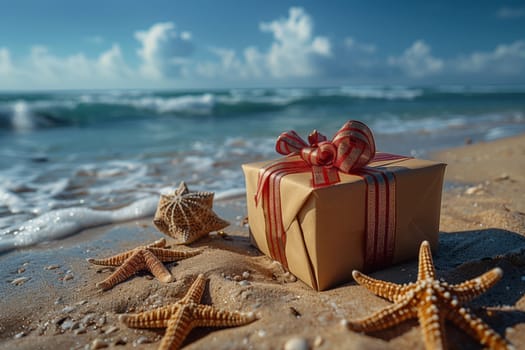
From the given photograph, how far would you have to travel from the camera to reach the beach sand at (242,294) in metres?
1.77

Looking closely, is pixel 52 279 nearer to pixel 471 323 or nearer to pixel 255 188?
pixel 255 188

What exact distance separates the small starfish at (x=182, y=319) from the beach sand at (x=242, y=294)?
5 centimetres

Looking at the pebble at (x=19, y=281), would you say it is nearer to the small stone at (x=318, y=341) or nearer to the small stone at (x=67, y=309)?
the small stone at (x=67, y=309)

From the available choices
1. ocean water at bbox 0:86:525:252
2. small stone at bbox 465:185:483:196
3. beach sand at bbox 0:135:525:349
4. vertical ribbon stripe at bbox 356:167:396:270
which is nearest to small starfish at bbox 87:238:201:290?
beach sand at bbox 0:135:525:349

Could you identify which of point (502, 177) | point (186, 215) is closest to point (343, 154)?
point (186, 215)

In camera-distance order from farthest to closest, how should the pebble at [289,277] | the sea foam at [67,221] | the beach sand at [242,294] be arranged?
1. the sea foam at [67,221]
2. the pebble at [289,277]
3. the beach sand at [242,294]

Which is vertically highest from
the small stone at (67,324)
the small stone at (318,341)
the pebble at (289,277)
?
the small stone at (318,341)

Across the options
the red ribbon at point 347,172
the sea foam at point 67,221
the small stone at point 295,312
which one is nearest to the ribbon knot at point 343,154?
the red ribbon at point 347,172

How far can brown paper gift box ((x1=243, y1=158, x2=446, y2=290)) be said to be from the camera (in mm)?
2076

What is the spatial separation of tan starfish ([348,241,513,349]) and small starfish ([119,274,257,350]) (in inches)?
22.9

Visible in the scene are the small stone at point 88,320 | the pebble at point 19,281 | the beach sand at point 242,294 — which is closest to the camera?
the beach sand at point 242,294

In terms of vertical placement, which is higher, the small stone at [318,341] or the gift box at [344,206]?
the gift box at [344,206]

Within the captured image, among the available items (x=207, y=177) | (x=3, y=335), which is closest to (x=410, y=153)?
(x=207, y=177)

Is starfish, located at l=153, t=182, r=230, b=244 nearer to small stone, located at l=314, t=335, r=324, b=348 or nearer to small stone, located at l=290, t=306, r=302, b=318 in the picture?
small stone, located at l=290, t=306, r=302, b=318
